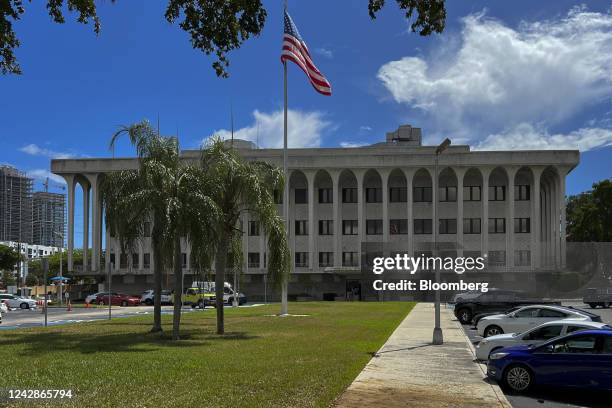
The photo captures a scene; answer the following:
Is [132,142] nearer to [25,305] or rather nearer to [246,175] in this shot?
[246,175]

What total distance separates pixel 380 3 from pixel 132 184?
1602 centimetres

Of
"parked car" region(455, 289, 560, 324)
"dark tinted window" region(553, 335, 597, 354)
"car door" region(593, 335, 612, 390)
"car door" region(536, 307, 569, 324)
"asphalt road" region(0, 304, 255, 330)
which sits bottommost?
"asphalt road" region(0, 304, 255, 330)

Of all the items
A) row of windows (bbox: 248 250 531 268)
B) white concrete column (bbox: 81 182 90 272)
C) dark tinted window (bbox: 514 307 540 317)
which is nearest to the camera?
dark tinted window (bbox: 514 307 540 317)

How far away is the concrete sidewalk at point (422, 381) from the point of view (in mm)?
11023

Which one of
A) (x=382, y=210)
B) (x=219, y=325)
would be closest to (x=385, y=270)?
(x=382, y=210)

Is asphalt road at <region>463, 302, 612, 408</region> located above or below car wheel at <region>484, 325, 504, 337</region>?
above

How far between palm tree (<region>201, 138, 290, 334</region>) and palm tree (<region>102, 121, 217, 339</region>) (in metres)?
1.20

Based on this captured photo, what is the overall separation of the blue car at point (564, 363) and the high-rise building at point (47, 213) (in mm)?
119145

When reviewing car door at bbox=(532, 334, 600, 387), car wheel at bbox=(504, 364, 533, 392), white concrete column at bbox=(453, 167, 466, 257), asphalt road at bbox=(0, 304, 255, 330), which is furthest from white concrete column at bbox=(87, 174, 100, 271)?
car door at bbox=(532, 334, 600, 387)

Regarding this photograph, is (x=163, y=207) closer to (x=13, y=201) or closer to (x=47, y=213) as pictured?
(x=13, y=201)

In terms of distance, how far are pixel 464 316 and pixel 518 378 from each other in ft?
67.9

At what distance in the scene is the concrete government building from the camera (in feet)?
229

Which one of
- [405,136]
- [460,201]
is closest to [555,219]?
[460,201]

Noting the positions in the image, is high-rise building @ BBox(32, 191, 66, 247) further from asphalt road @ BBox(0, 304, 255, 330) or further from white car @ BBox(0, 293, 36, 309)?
asphalt road @ BBox(0, 304, 255, 330)
